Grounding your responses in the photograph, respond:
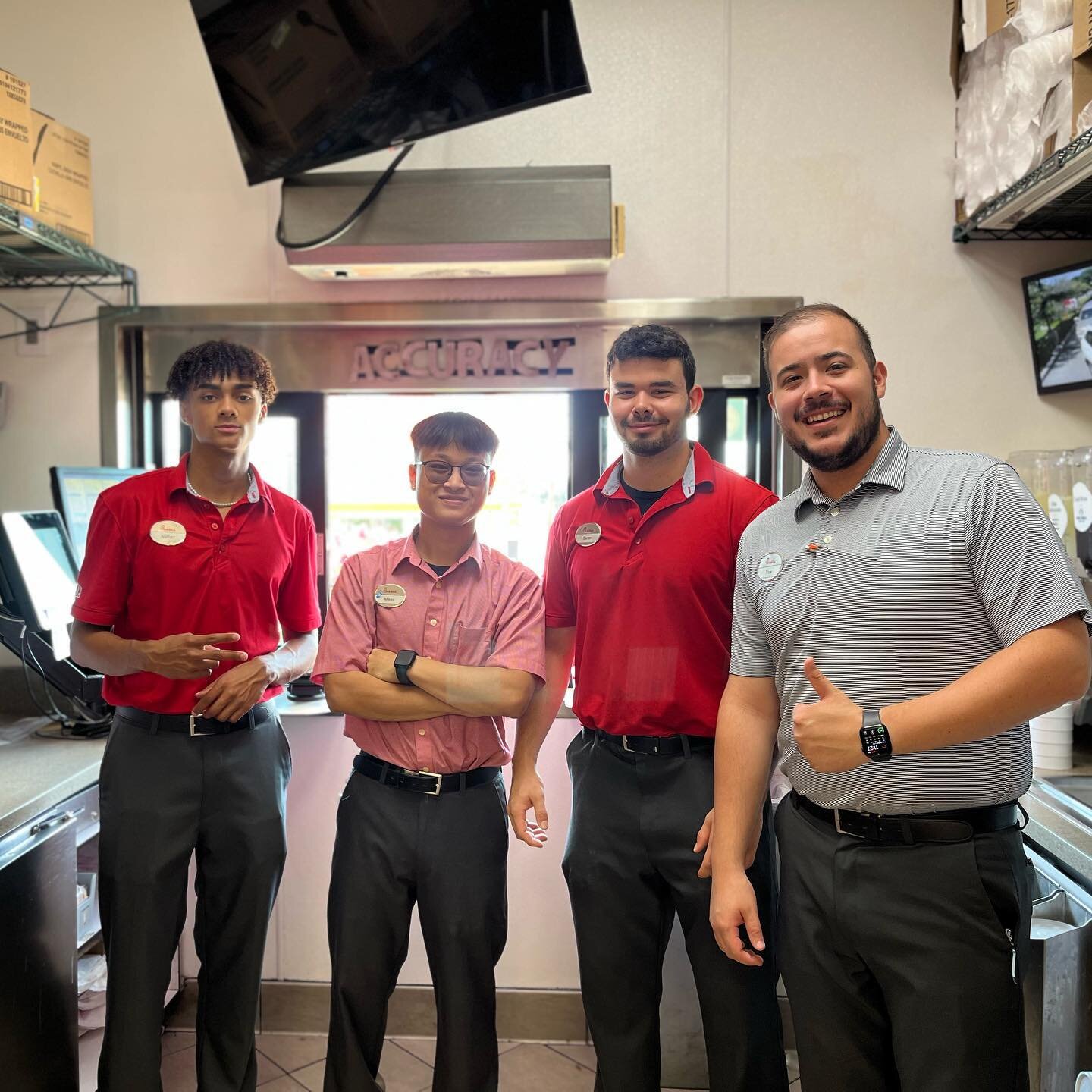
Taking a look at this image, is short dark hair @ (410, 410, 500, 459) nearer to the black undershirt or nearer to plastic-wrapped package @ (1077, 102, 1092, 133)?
the black undershirt

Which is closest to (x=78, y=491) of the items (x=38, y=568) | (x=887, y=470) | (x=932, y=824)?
(x=38, y=568)

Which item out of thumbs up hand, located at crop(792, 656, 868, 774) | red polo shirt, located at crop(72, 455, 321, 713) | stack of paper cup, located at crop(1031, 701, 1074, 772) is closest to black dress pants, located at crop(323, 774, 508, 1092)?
red polo shirt, located at crop(72, 455, 321, 713)

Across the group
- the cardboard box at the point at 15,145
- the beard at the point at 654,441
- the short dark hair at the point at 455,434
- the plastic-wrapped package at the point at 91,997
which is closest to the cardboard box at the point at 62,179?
the cardboard box at the point at 15,145

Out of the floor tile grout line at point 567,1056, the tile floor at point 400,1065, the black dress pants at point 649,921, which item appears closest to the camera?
the black dress pants at point 649,921

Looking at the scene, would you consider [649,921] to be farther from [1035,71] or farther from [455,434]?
[1035,71]

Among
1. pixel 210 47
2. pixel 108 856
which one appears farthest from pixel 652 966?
pixel 210 47

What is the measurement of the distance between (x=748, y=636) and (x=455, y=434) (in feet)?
2.52

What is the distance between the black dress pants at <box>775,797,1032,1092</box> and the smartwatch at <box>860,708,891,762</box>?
202 mm

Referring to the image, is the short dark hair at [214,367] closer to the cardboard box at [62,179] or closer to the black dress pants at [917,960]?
the cardboard box at [62,179]

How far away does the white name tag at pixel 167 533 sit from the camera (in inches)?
82.6

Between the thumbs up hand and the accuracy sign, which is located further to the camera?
the accuracy sign

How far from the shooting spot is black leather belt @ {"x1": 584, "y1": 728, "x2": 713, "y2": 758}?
6.39 feet

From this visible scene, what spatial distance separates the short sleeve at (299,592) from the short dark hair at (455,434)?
1.48 feet

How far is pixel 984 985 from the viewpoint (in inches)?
56.6
